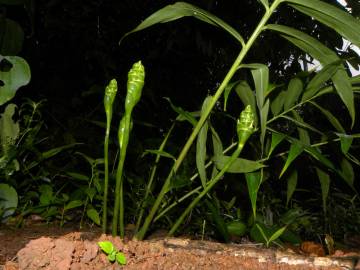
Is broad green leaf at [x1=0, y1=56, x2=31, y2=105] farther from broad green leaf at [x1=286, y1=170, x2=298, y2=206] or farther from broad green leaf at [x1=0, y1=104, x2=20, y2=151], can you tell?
broad green leaf at [x1=286, y1=170, x2=298, y2=206]

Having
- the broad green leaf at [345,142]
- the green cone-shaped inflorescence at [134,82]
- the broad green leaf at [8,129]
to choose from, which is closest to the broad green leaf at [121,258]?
the green cone-shaped inflorescence at [134,82]

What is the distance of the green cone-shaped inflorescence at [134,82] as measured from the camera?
0.66m

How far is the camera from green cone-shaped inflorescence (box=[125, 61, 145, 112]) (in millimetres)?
665

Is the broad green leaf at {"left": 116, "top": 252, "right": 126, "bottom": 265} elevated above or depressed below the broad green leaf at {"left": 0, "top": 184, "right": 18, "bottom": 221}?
above

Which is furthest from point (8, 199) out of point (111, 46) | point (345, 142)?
point (111, 46)

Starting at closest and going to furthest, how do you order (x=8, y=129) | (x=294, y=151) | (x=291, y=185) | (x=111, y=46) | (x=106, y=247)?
1. (x=106, y=247)
2. (x=294, y=151)
3. (x=291, y=185)
4. (x=8, y=129)
5. (x=111, y=46)

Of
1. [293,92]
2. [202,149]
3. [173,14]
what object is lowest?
[202,149]

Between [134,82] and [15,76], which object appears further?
[15,76]

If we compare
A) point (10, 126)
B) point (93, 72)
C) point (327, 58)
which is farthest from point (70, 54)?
point (327, 58)

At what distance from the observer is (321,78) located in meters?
0.80

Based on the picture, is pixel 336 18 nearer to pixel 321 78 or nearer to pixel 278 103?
pixel 321 78

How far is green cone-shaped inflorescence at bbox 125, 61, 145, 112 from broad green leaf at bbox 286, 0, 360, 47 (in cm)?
26

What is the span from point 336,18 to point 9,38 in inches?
22.9

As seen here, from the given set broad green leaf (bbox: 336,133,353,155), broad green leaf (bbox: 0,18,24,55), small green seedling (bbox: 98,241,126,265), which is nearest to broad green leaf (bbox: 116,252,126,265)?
small green seedling (bbox: 98,241,126,265)
